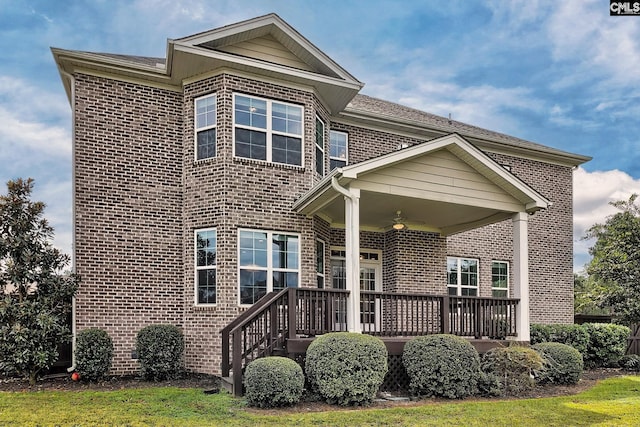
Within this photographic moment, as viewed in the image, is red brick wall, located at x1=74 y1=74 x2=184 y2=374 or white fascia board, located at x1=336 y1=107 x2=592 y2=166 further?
white fascia board, located at x1=336 y1=107 x2=592 y2=166

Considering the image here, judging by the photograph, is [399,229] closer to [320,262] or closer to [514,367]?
[320,262]

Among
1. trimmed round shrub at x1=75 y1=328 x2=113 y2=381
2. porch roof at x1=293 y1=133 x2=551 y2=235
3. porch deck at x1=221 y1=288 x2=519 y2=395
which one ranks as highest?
porch roof at x1=293 y1=133 x2=551 y2=235

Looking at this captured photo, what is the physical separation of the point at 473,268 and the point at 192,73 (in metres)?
Result: 9.67

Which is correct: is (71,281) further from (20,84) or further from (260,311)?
(20,84)

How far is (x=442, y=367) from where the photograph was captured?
856 centimetres

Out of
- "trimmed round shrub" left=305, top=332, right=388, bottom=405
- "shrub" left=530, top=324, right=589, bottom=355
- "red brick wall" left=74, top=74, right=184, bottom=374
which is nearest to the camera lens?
"trimmed round shrub" left=305, top=332, right=388, bottom=405

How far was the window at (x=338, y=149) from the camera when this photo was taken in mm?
13531

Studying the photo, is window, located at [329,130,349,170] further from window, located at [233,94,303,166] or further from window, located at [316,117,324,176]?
window, located at [233,94,303,166]

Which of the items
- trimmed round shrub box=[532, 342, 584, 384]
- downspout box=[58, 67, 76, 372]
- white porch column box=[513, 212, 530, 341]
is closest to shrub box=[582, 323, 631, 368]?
trimmed round shrub box=[532, 342, 584, 384]

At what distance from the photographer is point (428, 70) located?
51.3 feet

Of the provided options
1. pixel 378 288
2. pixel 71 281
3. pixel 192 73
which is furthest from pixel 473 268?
pixel 71 281

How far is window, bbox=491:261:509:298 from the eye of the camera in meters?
15.4

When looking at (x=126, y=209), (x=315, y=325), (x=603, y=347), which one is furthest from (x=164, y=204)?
(x=603, y=347)

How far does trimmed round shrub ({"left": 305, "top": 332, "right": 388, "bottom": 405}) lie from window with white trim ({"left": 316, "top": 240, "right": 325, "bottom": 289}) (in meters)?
3.70
